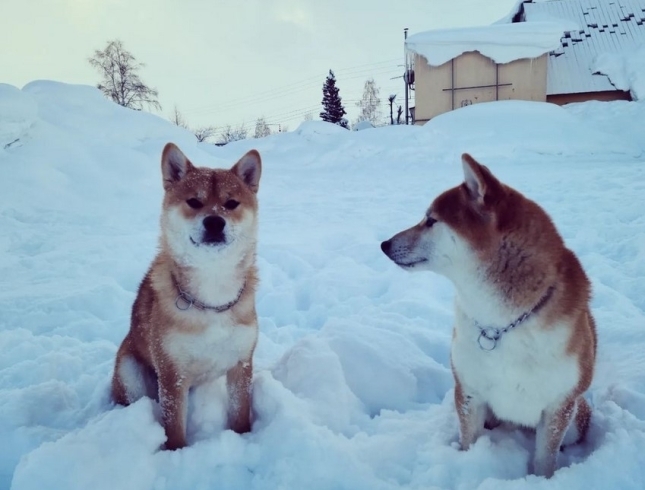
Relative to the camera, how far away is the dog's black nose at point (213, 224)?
226 cm

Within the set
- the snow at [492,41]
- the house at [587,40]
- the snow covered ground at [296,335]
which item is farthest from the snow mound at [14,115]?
the house at [587,40]

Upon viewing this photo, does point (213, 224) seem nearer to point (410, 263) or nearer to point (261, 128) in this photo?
point (410, 263)

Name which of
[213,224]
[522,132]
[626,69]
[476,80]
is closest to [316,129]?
[522,132]

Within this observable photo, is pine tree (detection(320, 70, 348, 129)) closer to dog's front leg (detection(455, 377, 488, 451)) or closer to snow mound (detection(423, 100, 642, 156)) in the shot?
snow mound (detection(423, 100, 642, 156))

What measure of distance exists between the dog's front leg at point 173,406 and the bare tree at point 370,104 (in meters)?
52.3

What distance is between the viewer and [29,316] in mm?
3805

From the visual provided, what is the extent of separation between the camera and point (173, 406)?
217 centimetres

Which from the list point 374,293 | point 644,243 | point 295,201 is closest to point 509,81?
point 295,201

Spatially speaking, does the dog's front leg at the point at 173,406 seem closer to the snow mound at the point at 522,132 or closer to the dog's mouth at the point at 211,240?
the dog's mouth at the point at 211,240

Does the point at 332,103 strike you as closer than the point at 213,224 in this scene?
No

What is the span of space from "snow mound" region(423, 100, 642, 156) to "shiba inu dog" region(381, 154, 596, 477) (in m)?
11.3

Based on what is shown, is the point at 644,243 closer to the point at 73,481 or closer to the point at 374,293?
the point at 374,293

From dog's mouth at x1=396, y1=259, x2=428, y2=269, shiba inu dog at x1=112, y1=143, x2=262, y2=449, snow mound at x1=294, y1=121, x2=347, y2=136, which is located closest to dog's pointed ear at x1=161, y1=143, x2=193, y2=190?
shiba inu dog at x1=112, y1=143, x2=262, y2=449

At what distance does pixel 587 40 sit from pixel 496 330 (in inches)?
894
